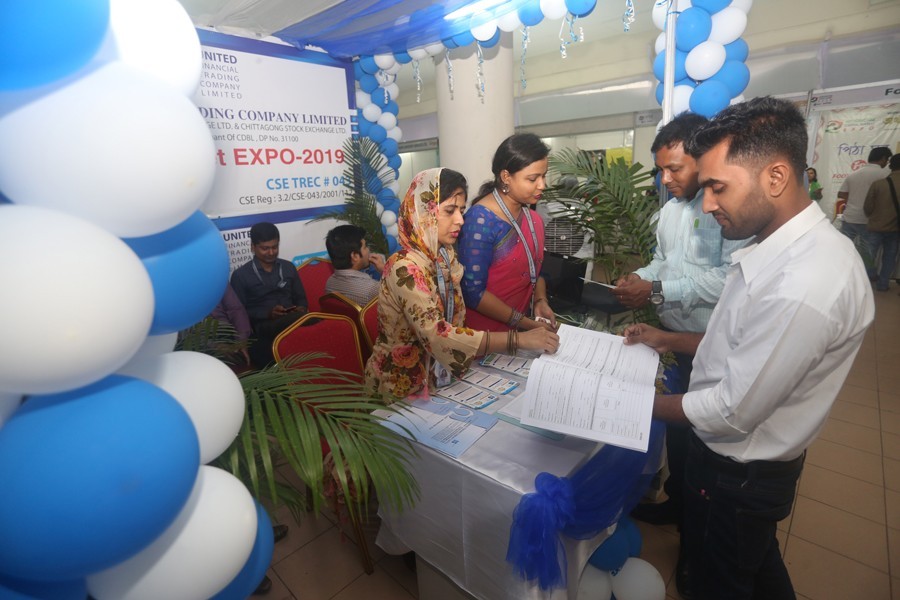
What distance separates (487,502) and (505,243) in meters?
1.04

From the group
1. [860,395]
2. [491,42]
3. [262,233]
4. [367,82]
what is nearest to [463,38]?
[491,42]

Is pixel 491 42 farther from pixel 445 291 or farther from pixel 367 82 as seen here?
pixel 445 291

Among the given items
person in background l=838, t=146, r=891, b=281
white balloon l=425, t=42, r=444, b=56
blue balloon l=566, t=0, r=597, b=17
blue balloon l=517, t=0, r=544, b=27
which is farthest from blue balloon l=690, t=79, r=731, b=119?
person in background l=838, t=146, r=891, b=281

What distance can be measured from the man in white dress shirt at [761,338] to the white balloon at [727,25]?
1794 millimetres

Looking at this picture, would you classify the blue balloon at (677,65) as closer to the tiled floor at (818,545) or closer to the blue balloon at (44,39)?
the tiled floor at (818,545)

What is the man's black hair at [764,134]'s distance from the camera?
0.90 meters

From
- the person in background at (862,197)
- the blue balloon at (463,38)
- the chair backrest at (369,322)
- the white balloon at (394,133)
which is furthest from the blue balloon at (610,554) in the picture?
the person in background at (862,197)

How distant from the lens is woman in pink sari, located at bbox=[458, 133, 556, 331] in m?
1.74

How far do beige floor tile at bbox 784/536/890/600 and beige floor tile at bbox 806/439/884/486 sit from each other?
2.37ft

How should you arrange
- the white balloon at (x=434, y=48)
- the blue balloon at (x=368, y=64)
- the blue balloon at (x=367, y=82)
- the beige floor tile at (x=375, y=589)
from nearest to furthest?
1. the beige floor tile at (x=375, y=589)
2. the white balloon at (x=434, y=48)
3. the blue balloon at (x=368, y=64)
4. the blue balloon at (x=367, y=82)

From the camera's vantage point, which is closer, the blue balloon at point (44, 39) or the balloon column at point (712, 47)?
the blue balloon at point (44, 39)

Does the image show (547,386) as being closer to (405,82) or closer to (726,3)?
(726,3)

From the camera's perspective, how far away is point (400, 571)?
1.81 metres

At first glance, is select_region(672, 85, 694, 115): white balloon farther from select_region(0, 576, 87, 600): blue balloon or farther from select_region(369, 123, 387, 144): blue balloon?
select_region(0, 576, 87, 600): blue balloon
